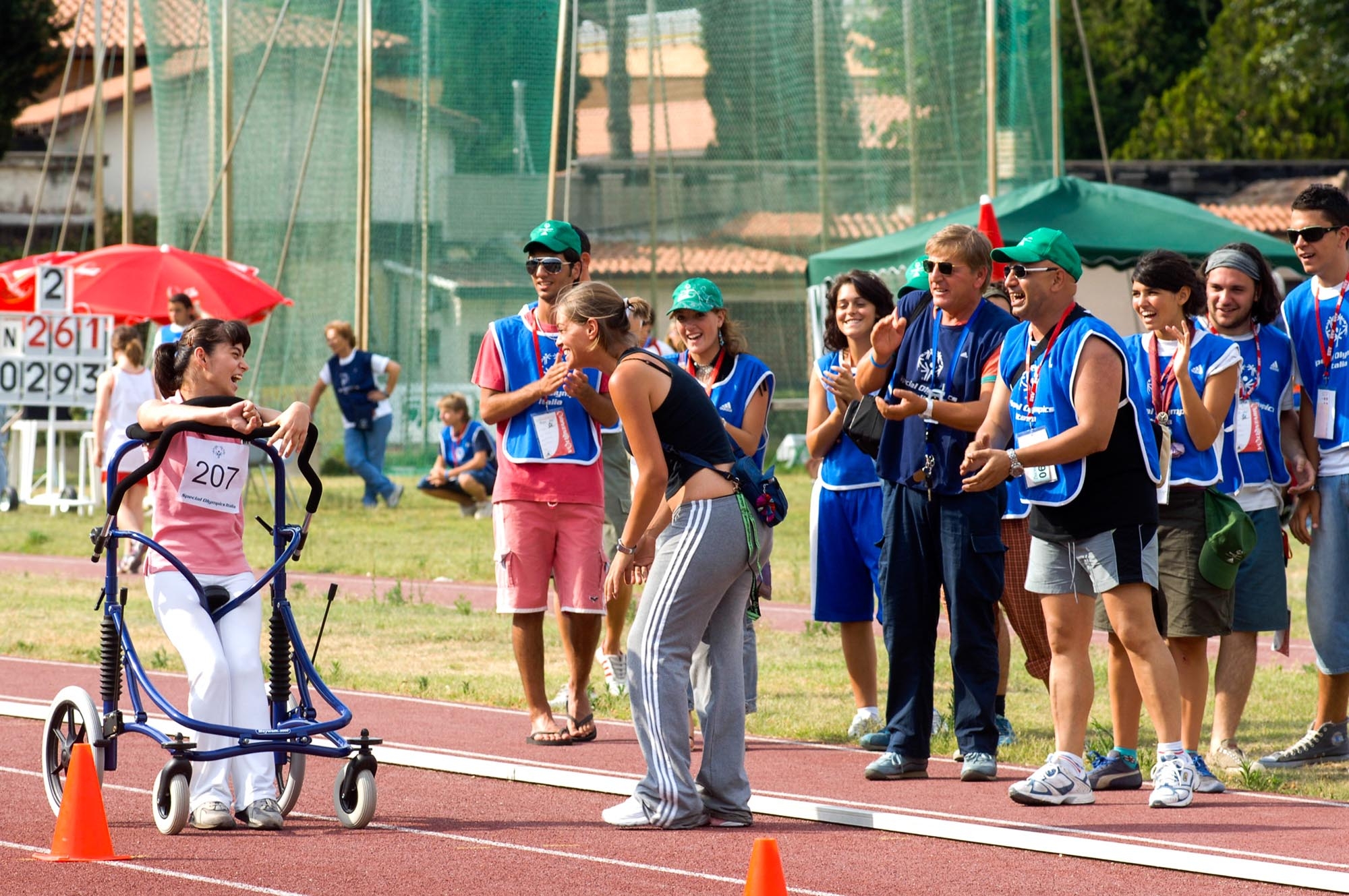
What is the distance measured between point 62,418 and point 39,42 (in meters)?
17.2

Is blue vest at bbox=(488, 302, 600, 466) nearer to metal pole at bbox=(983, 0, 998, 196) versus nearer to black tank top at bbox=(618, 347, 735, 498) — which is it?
black tank top at bbox=(618, 347, 735, 498)

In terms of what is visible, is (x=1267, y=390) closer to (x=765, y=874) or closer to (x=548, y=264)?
(x=548, y=264)

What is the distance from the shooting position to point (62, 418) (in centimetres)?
2705

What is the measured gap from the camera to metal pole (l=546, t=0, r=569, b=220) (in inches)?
867

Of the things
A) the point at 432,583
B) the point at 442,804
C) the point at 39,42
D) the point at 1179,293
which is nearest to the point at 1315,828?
the point at 1179,293

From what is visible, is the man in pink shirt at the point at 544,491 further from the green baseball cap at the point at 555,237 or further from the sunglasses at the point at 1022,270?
the sunglasses at the point at 1022,270

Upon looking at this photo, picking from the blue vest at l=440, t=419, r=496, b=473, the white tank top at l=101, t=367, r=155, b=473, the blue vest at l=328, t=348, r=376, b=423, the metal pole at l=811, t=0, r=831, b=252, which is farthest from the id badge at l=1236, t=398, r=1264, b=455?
the metal pole at l=811, t=0, r=831, b=252

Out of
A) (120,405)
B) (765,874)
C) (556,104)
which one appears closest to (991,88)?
(556,104)

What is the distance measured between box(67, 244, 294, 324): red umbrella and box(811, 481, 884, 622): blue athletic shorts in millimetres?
12630

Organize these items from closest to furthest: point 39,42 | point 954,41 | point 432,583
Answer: point 432,583, point 954,41, point 39,42

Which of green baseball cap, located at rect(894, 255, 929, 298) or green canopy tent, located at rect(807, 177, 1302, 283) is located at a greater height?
green canopy tent, located at rect(807, 177, 1302, 283)

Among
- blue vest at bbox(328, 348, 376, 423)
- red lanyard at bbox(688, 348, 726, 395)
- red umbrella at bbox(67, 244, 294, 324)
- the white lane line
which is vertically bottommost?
the white lane line

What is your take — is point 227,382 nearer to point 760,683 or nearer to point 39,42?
point 760,683

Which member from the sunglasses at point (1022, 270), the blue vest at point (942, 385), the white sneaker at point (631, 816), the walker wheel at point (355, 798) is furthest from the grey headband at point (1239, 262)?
the walker wheel at point (355, 798)
